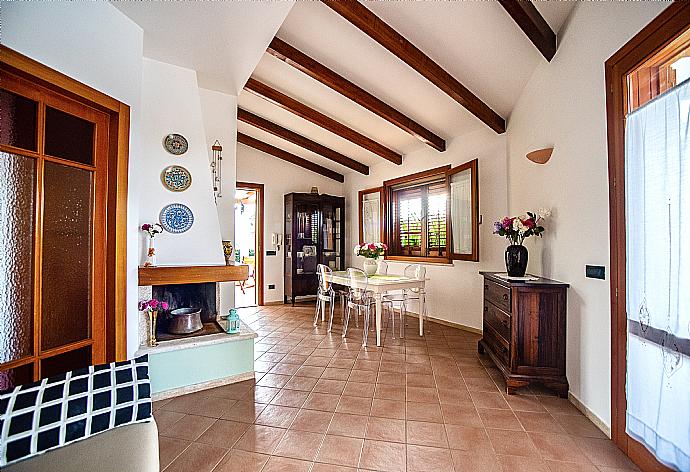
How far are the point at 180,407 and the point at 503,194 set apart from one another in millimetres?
3925

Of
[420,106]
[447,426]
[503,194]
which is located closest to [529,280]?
[447,426]

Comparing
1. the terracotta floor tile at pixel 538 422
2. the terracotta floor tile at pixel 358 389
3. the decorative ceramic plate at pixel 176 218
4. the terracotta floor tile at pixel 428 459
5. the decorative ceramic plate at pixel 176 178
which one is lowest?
the terracotta floor tile at pixel 358 389

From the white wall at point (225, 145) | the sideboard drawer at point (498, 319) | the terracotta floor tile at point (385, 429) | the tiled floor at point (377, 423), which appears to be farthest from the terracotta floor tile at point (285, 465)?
the white wall at point (225, 145)

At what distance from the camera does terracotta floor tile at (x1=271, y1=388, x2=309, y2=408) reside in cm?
269

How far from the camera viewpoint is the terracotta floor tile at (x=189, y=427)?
224 centimetres

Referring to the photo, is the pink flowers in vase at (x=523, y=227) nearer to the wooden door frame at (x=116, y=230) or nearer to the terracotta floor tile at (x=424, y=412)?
the terracotta floor tile at (x=424, y=412)

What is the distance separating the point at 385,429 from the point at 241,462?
0.89 m

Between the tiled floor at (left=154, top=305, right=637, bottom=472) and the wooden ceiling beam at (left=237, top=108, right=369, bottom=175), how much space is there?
370 cm

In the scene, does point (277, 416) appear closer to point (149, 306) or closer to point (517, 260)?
point (149, 306)

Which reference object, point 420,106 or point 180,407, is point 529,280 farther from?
point 180,407

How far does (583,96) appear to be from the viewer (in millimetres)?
2537

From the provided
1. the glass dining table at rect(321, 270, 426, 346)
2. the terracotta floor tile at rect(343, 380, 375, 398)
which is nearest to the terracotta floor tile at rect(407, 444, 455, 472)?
the terracotta floor tile at rect(343, 380, 375, 398)

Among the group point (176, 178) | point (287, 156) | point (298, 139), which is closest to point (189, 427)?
point (176, 178)

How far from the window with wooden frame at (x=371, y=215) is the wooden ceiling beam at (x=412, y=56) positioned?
259 centimetres
